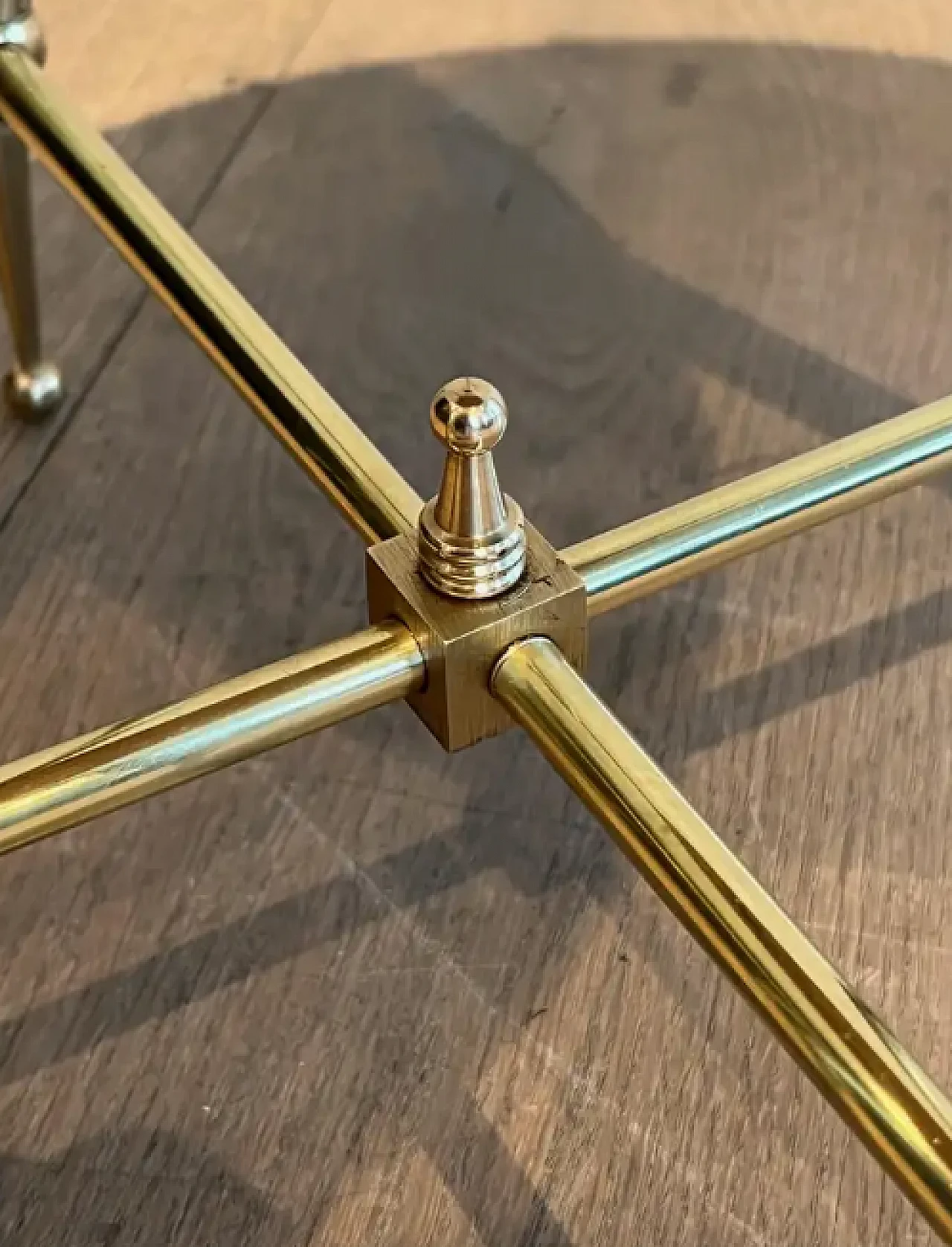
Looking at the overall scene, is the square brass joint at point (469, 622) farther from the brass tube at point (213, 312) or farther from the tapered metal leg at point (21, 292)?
the tapered metal leg at point (21, 292)

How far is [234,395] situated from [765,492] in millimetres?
326

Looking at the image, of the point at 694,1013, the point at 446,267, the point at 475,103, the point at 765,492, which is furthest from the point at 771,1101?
the point at 475,103

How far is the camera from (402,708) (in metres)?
0.61

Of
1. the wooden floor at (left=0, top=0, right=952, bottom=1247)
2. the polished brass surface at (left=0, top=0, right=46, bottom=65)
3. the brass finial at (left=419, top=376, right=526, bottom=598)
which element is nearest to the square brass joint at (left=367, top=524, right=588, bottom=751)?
the brass finial at (left=419, top=376, right=526, bottom=598)

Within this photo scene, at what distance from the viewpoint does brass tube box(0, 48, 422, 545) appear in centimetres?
49

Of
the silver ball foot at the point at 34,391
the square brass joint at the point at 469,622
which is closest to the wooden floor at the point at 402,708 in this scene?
the silver ball foot at the point at 34,391

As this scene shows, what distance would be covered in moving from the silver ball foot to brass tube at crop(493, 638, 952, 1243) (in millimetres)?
368

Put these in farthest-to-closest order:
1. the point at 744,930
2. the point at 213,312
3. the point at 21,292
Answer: the point at 21,292 < the point at 213,312 < the point at 744,930

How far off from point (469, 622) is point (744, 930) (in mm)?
113

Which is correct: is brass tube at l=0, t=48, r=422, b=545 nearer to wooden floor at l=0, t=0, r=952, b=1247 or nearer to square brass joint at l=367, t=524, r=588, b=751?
square brass joint at l=367, t=524, r=588, b=751

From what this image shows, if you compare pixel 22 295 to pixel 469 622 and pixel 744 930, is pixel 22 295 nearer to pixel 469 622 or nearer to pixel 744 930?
pixel 469 622

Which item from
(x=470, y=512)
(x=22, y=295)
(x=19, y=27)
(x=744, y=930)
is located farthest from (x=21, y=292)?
(x=744, y=930)

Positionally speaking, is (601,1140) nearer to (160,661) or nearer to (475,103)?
(160,661)

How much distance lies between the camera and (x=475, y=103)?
87cm
